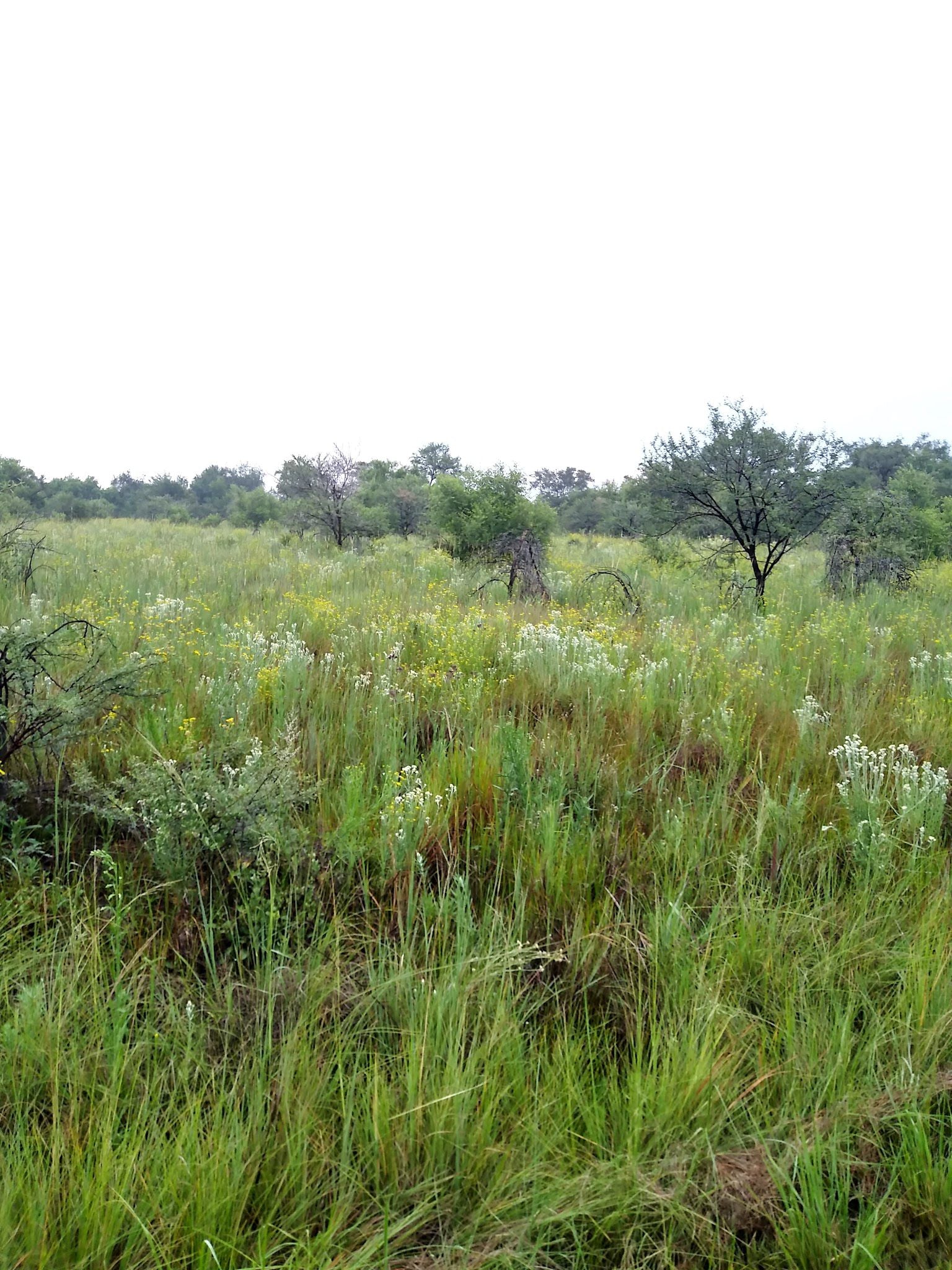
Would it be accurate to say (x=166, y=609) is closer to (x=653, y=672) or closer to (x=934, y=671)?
(x=653, y=672)

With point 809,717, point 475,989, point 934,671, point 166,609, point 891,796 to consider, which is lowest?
point 475,989

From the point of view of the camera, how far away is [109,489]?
208 feet

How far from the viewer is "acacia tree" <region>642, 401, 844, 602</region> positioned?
10180 millimetres

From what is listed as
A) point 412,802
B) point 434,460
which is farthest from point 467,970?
point 434,460

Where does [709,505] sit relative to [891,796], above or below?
above

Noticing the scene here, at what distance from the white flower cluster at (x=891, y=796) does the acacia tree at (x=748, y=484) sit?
→ 7144mm

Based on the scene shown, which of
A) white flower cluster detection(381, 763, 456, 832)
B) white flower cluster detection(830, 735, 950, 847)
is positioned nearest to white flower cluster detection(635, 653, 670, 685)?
white flower cluster detection(830, 735, 950, 847)

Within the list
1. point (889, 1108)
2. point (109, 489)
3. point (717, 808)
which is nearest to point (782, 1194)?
point (889, 1108)

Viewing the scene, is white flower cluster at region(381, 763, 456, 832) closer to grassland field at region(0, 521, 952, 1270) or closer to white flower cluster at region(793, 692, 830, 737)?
grassland field at region(0, 521, 952, 1270)

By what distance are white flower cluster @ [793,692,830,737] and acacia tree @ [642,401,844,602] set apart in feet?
20.5

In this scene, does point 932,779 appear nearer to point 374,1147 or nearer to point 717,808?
point 717,808

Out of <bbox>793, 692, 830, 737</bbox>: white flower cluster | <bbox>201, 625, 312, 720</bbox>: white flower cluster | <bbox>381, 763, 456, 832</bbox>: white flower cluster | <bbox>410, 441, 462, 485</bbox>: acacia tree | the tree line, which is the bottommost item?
<bbox>381, 763, 456, 832</bbox>: white flower cluster

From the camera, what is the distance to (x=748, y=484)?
1031 cm

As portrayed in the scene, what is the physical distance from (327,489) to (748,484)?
36.5ft
